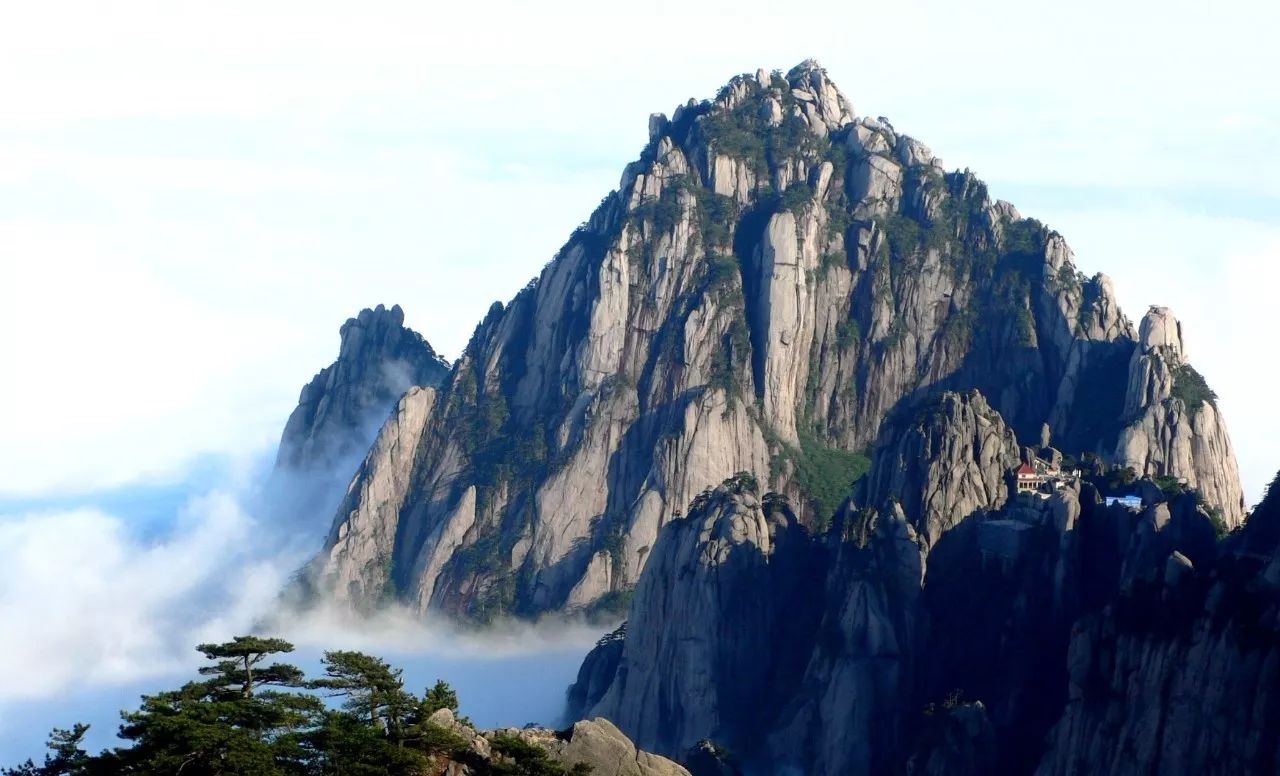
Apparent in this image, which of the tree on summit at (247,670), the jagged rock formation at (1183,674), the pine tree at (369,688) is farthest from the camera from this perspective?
the jagged rock formation at (1183,674)

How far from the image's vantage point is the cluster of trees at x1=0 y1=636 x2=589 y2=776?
397 feet

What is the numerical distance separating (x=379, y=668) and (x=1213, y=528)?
276 feet

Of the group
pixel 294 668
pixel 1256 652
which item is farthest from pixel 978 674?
pixel 294 668

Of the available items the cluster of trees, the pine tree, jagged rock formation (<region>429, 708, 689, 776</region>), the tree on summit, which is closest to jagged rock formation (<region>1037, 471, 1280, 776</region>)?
jagged rock formation (<region>429, 708, 689, 776</region>)

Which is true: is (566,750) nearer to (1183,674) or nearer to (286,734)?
(286,734)

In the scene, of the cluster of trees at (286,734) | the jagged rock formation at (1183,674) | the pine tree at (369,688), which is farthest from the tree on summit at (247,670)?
the jagged rock formation at (1183,674)

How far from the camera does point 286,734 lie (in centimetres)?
12456

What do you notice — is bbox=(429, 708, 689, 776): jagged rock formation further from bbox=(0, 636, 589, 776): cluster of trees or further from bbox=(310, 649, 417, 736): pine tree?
bbox=(310, 649, 417, 736): pine tree

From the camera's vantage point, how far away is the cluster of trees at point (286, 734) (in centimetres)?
12112

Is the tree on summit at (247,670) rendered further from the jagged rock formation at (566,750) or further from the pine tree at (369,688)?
the jagged rock formation at (566,750)

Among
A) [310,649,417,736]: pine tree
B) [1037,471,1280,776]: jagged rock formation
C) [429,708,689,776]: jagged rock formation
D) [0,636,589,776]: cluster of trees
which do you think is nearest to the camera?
[0,636,589,776]: cluster of trees

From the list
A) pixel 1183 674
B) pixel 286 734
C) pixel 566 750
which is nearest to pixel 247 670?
pixel 286 734

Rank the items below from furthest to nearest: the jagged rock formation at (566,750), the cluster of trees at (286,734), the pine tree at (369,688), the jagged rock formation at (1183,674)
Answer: the jagged rock formation at (1183,674) < the pine tree at (369,688) < the jagged rock formation at (566,750) < the cluster of trees at (286,734)

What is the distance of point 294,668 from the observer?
129m
